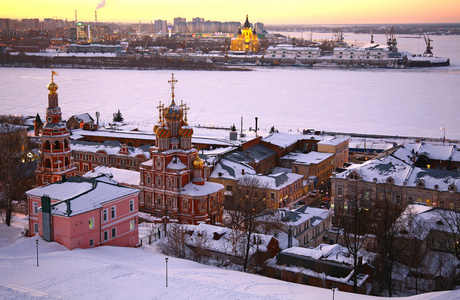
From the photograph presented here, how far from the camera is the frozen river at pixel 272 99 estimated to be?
170ft

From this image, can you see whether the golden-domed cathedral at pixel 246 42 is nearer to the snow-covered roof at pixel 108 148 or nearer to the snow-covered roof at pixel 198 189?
the snow-covered roof at pixel 108 148

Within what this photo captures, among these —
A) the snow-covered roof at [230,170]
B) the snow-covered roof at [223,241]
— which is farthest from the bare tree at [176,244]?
the snow-covered roof at [230,170]

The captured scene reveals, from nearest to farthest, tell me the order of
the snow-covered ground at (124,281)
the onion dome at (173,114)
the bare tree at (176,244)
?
the snow-covered ground at (124,281) < the bare tree at (176,244) < the onion dome at (173,114)

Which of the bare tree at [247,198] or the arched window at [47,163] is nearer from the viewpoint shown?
the bare tree at [247,198]

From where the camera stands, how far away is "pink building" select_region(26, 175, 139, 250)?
20266 mm

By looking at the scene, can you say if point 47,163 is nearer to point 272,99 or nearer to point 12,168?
point 12,168

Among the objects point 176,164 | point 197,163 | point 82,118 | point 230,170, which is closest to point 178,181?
point 176,164

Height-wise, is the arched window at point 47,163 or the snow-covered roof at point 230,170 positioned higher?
the arched window at point 47,163

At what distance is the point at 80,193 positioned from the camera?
70.4 ft

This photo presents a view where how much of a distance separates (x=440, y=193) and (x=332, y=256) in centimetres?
985

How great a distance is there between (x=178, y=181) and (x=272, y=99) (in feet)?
134

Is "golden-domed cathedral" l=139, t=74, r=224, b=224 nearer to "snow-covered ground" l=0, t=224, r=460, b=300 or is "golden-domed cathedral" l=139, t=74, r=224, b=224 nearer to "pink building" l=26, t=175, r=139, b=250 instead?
"pink building" l=26, t=175, r=139, b=250

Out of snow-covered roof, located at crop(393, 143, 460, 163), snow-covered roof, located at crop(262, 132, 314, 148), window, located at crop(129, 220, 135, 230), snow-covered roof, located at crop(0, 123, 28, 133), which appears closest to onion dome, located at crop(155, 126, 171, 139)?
window, located at crop(129, 220, 135, 230)

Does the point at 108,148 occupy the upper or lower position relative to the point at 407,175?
upper
